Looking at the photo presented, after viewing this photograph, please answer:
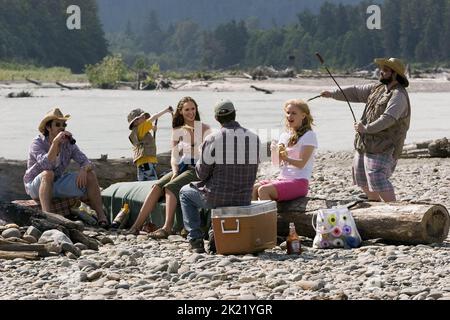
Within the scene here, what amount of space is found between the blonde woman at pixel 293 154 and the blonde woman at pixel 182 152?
28.8 inches

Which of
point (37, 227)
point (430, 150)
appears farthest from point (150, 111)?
point (37, 227)

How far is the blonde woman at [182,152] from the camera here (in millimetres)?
10656

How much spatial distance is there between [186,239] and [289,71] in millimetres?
77529

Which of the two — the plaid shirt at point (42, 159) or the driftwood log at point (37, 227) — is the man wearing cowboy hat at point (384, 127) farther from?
the plaid shirt at point (42, 159)

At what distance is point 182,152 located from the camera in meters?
10.8

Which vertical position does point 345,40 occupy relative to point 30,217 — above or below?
below

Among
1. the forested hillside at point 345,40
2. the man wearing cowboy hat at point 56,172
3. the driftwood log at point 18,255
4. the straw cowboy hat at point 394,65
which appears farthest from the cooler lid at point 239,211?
the forested hillside at point 345,40

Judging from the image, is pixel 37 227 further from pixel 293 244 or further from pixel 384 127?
pixel 384 127

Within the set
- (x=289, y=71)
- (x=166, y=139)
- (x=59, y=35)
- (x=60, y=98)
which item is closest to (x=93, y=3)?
(x=59, y=35)

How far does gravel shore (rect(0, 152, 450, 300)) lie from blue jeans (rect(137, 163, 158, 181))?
1.85 metres

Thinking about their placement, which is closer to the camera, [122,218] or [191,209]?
[191,209]

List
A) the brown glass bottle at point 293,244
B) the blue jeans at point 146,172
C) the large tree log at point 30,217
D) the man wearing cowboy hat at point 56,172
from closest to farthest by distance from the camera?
the brown glass bottle at point 293,244
the large tree log at point 30,217
the man wearing cowboy hat at point 56,172
the blue jeans at point 146,172

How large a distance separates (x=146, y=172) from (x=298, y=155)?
265 centimetres

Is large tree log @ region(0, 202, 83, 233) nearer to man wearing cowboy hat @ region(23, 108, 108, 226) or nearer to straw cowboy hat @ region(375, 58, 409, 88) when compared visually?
man wearing cowboy hat @ region(23, 108, 108, 226)
